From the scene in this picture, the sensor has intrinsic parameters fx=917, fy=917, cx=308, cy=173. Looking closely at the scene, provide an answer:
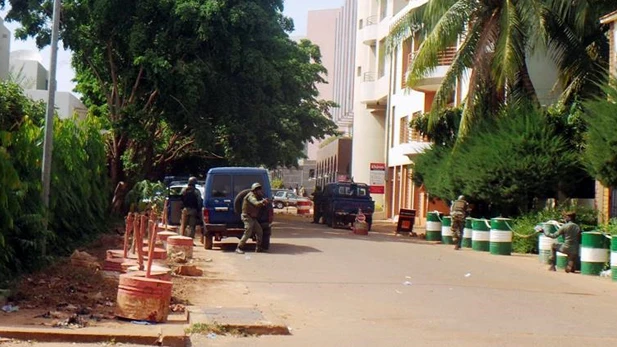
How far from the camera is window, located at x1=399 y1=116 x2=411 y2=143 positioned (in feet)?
170

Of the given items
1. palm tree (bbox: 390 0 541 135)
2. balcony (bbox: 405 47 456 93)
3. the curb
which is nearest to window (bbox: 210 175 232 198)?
palm tree (bbox: 390 0 541 135)

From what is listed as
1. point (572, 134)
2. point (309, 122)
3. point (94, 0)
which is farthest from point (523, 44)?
point (309, 122)

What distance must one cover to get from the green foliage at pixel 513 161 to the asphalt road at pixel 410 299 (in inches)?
140

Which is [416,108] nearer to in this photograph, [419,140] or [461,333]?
[419,140]

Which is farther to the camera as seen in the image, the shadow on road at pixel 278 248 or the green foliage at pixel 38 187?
the shadow on road at pixel 278 248

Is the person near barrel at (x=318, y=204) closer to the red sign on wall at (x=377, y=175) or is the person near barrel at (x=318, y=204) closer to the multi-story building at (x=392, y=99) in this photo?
the multi-story building at (x=392, y=99)

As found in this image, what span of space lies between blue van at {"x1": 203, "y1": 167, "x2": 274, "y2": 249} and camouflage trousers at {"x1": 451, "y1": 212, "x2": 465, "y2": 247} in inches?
252

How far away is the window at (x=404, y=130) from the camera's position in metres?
51.8

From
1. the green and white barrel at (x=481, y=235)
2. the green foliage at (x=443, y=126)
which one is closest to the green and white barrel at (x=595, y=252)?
the green and white barrel at (x=481, y=235)

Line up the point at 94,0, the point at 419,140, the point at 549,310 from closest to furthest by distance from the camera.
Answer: the point at 549,310 → the point at 94,0 → the point at 419,140

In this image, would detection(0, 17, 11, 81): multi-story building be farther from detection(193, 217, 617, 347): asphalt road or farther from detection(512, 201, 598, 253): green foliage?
detection(512, 201, 598, 253): green foliage

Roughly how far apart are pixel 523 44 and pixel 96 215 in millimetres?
14284

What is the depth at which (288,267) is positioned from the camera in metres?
20.1

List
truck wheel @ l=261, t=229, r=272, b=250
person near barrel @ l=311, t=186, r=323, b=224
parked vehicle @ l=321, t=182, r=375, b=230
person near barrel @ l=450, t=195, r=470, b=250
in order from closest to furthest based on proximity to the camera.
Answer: truck wheel @ l=261, t=229, r=272, b=250
person near barrel @ l=450, t=195, r=470, b=250
parked vehicle @ l=321, t=182, r=375, b=230
person near barrel @ l=311, t=186, r=323, b=224
